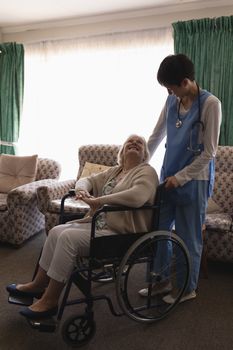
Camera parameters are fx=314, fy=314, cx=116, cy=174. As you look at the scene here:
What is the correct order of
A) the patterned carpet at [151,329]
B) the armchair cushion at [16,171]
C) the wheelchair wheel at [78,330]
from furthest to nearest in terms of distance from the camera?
the armchair cushion at [16,171] → the patterned carpet at [151,329] → the wheelchair wheel at [78,330]

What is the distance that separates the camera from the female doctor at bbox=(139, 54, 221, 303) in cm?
163

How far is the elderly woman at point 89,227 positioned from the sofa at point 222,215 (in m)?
0.89

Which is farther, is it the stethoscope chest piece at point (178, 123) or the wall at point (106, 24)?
the wall at point (106, 24)

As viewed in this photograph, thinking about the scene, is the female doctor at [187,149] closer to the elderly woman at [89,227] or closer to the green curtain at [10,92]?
the elderly woman at [89,227]

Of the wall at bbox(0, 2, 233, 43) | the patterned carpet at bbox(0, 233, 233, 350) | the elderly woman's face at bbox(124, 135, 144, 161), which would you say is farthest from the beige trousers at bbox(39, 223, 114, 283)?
the wall at bbox(0, 2, 233, 43)

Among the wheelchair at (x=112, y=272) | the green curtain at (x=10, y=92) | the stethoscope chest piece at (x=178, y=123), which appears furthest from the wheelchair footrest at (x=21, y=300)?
the green curtain at (x=10, y=92)

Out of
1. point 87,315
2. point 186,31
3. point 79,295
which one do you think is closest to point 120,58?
point 186,31

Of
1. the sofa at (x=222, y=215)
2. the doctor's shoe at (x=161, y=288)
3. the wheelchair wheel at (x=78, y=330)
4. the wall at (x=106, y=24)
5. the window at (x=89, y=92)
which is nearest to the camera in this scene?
the wheelchair wheel at (x=78, y=330)

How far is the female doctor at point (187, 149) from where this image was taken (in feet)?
5.35

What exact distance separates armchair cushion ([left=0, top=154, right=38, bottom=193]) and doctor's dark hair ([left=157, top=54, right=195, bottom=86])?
195 cm

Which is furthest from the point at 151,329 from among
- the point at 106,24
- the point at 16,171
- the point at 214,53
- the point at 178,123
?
the point at 106,24

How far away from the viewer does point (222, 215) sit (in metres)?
2.53

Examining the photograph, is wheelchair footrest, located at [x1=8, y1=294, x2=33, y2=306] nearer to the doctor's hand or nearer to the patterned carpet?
the patterned carpet

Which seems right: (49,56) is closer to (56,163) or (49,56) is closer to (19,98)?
(19,98)
